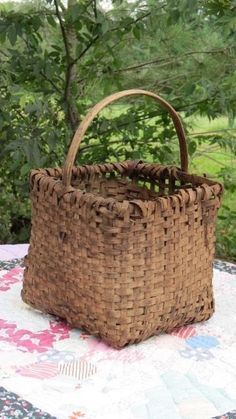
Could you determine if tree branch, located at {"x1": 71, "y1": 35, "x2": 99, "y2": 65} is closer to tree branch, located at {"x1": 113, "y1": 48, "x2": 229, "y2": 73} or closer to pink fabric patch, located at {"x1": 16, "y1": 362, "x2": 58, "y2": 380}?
tree branch, located at {"x1": 113, "y1": 48, "x2": 229, "y2": 73}

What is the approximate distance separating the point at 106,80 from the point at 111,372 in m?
1.24

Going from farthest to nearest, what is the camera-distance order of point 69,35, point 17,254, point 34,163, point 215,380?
point 69,35
point 34,163
point 17,254
point 215,380

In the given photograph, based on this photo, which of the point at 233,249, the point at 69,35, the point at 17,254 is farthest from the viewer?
the point at 233,249

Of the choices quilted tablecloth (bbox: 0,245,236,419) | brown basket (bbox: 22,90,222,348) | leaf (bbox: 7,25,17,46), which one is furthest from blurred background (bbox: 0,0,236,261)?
quilted tablecloth (bbox: 0,245,236,419)

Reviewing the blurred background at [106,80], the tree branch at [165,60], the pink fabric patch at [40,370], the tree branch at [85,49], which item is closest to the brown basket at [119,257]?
the pink fabric patch at [40,370]

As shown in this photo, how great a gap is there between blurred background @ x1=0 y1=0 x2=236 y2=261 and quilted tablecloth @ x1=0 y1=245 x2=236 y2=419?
33.3 inches

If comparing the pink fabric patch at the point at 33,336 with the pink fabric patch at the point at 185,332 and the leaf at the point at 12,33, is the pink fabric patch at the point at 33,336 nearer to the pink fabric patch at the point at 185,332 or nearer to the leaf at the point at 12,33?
the pink fabric patch at the point at 185,332

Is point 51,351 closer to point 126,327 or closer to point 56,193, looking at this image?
point 126,327

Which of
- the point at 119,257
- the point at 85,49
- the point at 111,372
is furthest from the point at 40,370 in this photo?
the point at 85,49

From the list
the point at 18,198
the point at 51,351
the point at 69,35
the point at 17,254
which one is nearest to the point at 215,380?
the point at 51,351

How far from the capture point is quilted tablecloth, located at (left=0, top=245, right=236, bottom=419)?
111 cm

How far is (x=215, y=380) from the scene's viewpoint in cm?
122

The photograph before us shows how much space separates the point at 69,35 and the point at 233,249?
36.3 inches

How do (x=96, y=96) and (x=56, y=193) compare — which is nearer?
(x=56, y=193)
